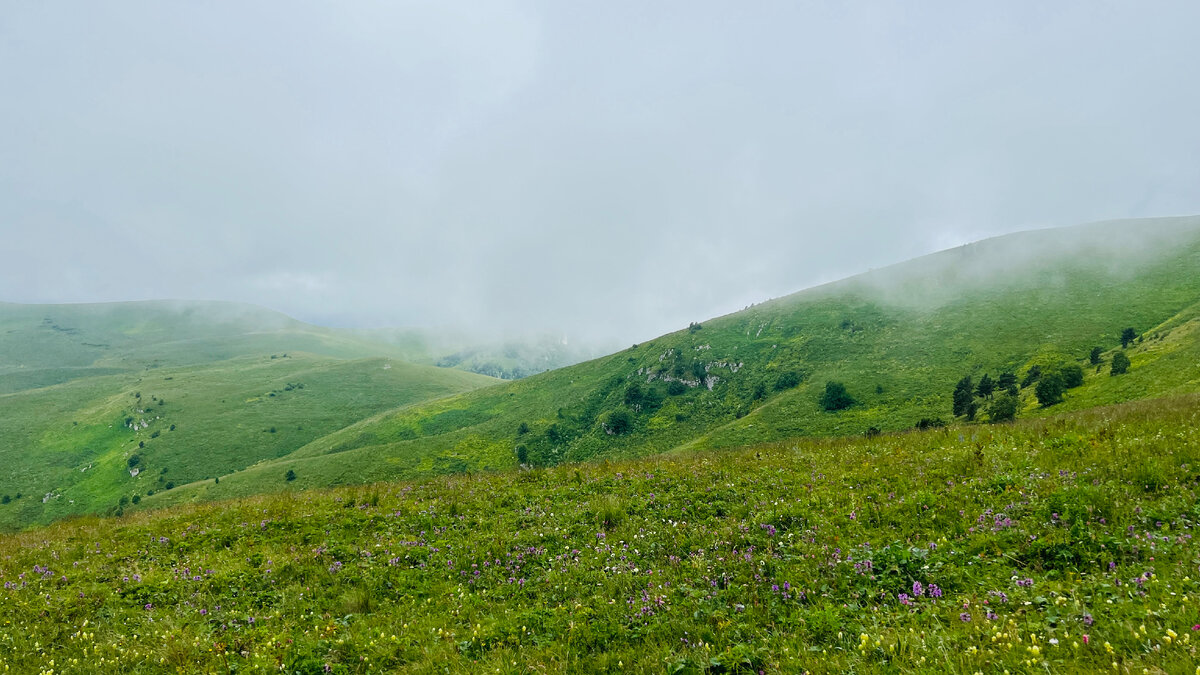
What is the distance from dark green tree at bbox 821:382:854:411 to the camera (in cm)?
7331

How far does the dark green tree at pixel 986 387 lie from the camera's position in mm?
61600

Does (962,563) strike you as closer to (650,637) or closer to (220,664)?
(650,637)

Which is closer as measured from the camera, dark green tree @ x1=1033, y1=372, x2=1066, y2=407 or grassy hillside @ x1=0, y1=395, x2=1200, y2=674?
grassy hillside @ x1=0, y1=395, x2=1200, y2=674

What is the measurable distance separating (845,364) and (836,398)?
1797 cm

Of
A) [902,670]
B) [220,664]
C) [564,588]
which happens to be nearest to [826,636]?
[902,670]

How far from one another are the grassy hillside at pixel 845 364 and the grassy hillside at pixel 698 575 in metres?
50.1

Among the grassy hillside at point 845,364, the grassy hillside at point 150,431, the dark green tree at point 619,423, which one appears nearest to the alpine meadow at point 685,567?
the grassy hillside at point 845,364

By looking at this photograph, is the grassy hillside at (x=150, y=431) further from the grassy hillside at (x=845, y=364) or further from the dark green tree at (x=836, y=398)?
the dark green tree at (x=836, y=398)

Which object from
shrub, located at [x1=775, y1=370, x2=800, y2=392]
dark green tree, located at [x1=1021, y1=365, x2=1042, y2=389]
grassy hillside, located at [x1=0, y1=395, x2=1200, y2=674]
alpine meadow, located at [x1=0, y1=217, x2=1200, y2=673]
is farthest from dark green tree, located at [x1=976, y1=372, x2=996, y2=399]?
grassy hillside, located at [x1=0, y1=395, x2=1200, y2=674]

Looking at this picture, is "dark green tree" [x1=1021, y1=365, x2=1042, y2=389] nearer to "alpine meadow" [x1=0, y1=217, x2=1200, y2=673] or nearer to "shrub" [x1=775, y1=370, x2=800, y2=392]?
"shrub" [x1=775, y1=370, x2=800, y2=392]

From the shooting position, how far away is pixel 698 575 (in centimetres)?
866

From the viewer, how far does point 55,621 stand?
8836 mm

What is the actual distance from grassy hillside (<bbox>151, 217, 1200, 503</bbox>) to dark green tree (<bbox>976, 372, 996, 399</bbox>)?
4241 millimetres

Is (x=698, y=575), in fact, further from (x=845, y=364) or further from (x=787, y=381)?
(x=845, y=364)
